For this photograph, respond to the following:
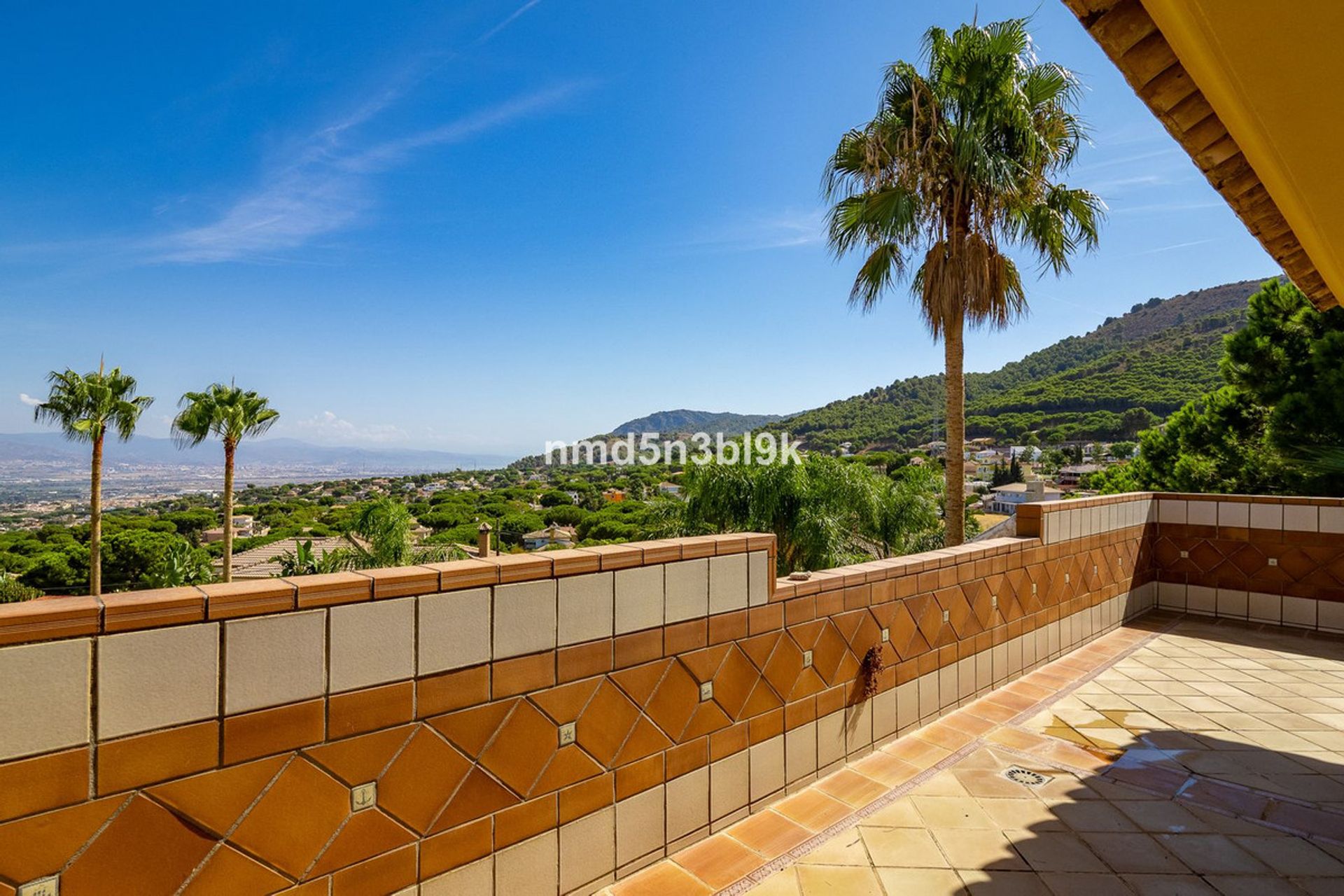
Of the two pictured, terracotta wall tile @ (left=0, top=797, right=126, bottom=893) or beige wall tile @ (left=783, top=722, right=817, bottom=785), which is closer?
terracotta wall tile @ (left=0, top=797, right=126, bottom=893)

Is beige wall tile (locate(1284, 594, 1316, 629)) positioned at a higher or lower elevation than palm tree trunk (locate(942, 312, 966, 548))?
lower

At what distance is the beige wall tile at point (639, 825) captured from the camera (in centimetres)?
211

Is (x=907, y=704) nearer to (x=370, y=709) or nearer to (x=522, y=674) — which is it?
(x=522, y=674)

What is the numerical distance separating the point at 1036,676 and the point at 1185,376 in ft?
124

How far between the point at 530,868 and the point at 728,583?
45.0 inches

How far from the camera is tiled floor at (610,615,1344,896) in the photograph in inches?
84.7

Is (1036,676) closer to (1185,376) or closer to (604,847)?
(604,847)

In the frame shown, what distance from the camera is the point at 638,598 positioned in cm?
215

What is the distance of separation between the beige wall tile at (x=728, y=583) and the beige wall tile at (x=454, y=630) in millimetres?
914

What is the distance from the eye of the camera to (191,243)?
4503 cm

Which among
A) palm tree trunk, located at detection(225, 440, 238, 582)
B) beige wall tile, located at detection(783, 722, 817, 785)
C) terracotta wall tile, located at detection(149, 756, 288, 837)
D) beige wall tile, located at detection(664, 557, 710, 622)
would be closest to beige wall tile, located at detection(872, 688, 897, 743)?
beige wall tile, located at detection(783, 722, 817, 785)

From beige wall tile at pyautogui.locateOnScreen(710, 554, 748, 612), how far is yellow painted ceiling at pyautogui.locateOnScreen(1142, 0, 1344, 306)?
1931mm

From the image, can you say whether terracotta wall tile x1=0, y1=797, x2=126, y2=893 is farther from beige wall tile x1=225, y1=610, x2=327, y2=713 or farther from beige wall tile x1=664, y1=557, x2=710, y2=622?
beige wall tile x1=664, y1=557, x2=710, y2=622

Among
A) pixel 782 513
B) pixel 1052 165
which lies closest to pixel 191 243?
pixel 782 513
